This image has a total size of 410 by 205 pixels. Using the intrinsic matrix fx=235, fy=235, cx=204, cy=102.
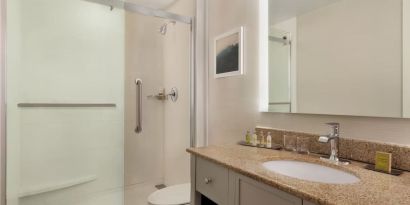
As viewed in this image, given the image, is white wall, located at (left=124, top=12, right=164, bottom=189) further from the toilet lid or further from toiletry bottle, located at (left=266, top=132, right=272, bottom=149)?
toiletry bottle, located at (left=266, top=132, right=272, bottom=149)

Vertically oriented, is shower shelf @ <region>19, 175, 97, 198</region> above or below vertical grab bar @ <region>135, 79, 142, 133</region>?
below

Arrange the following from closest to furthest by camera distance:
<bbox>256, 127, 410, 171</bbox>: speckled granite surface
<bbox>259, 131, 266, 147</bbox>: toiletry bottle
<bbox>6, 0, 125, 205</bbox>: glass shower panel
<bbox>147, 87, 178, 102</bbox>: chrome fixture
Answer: <bbox>256, 127, 410, 171</bbox>: speckled granite surface < <bbox>259, 131, 266, 147</bbox>: toiletry bottle < <bbox>6, 0, 125, 205</bbox>: glass shower panel < <bbox>147, 87, 178, 102</bbox>: chrome fixture

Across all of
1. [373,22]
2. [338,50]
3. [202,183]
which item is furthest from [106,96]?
[373,22]

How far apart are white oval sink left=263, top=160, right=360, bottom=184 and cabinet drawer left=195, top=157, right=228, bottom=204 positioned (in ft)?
0.64

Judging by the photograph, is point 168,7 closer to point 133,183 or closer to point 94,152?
point 94,152

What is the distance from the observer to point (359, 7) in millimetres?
1069

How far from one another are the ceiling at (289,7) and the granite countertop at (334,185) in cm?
80

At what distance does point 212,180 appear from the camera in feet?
3.60

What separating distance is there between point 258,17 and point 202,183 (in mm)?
1094

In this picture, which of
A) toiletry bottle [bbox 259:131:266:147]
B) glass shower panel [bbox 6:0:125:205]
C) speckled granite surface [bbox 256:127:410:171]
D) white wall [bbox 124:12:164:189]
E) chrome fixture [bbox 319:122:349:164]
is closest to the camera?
speckled granite surface [bbox 256:127:410:171]

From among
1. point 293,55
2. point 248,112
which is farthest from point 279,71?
point 248,112

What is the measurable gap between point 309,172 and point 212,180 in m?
0.44

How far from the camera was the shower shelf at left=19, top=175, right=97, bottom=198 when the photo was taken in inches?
64.9

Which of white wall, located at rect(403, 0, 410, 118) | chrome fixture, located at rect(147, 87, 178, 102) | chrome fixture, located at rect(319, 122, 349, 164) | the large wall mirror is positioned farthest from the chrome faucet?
chrome fixture, located at rect(147, 87, 178, 102)
